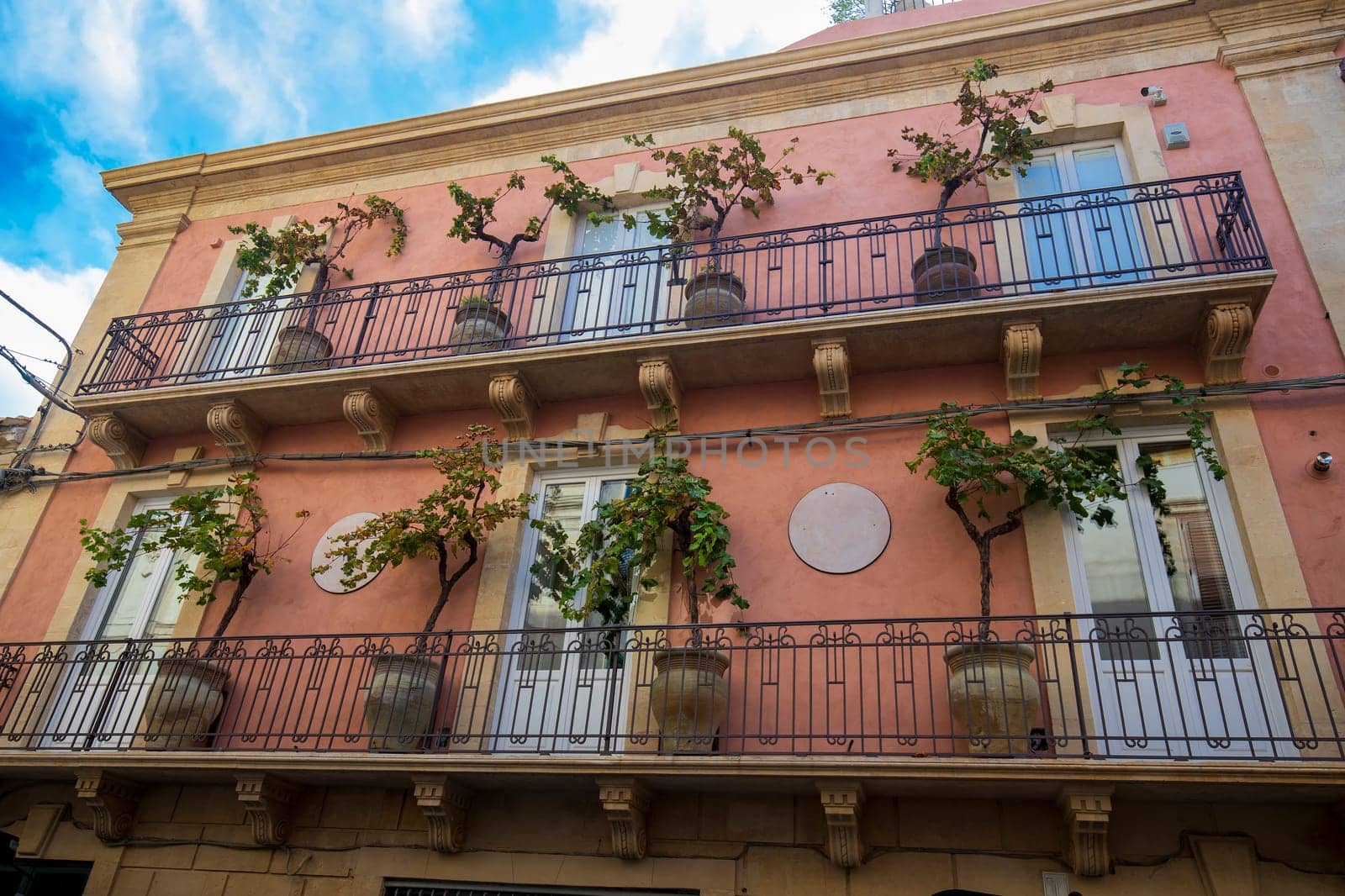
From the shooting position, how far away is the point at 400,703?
6.93 metres

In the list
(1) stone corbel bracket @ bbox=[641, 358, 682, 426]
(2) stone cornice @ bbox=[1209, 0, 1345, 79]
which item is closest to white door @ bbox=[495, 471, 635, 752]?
(1) stone corbel bracket @ bbox=[641, 358, 682, 426]

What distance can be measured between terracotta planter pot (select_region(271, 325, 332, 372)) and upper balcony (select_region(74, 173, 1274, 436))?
2 cm

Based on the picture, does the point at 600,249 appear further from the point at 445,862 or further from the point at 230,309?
the point at 445,862

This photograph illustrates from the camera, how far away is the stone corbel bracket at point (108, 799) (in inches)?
279

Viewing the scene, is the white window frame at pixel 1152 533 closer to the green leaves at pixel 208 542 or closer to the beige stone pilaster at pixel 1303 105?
the beige stone pilaster at pixel 1303 105

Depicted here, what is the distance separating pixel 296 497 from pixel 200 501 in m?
0.79

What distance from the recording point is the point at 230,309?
1057cm

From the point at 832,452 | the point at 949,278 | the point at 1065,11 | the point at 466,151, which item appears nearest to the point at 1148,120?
the point at 1065,11

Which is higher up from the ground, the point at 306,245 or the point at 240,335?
the point at 306,245

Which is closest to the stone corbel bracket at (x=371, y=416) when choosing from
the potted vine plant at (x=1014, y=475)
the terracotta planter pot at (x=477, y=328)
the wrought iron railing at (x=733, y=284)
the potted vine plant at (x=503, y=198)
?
the wrought iron railing at (x=733, y=284)

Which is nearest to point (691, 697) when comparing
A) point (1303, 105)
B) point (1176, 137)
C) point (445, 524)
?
point (445, 524)

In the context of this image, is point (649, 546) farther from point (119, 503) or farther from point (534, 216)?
point (119, 503)

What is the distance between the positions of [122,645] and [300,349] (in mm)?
3056

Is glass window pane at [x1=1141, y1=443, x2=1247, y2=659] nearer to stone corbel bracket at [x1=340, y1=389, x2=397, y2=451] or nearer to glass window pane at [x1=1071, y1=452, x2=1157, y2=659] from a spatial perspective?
glass window pane at [x1=1071, y1=452, x2=1157, y2=659]
